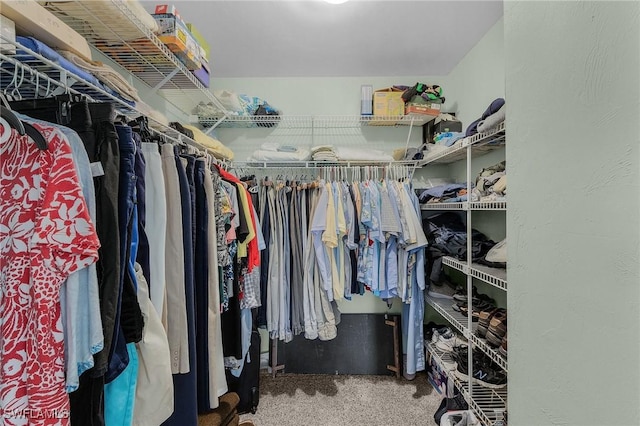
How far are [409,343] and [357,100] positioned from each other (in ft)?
6.43

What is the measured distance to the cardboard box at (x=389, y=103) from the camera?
2.27 m

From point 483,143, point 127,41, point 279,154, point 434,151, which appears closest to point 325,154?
point 279,154

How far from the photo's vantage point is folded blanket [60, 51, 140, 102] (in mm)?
892

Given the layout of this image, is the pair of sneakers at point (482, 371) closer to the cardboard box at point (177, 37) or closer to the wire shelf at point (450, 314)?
the wire shelf at point (450, 314)

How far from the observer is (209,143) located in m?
1.81

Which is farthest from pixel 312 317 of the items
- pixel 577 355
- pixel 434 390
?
pixel 577 355

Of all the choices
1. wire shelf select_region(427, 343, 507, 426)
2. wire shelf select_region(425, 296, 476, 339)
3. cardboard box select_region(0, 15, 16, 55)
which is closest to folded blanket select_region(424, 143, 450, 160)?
wire shelf select_region(425, 296, 476, 339)

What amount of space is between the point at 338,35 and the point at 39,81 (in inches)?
62.9

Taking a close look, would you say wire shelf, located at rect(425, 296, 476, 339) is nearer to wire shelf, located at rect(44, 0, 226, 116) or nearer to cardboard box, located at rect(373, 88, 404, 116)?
cardboard box, located at rect(373, 88, 404, 116)

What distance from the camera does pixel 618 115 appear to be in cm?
46

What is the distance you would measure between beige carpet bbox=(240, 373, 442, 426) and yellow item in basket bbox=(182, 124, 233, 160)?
5.61 ft

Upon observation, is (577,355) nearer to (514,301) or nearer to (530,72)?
(514,301)

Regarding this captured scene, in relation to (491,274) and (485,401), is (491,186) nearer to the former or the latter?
(491,274)

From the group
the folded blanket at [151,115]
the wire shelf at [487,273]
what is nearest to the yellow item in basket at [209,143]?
the folded blanket at [151,115]
